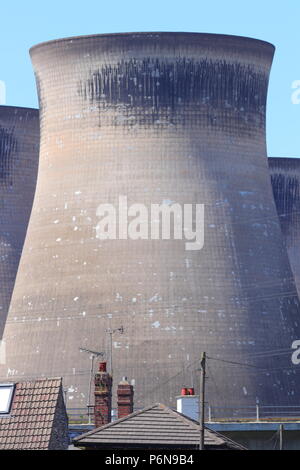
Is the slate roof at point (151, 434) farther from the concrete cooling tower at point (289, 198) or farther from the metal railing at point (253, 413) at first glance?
the concrete cooling tower at point (289, 198)

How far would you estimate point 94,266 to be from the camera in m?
42.5

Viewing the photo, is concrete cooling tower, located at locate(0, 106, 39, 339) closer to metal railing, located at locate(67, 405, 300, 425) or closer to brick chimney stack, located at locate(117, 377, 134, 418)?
metal railing, located at locate(67, 405, 300, 425)

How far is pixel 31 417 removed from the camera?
89.6ft

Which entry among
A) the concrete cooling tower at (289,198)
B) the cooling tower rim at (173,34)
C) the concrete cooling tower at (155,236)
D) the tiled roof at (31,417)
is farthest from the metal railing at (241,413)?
the concrete cooling tower at (289,198)

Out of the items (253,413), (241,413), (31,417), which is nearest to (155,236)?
(241,413)

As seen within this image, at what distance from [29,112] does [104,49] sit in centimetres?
741

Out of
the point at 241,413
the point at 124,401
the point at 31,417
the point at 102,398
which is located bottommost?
the point at 31,417

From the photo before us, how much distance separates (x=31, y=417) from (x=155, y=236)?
15547 millimetres

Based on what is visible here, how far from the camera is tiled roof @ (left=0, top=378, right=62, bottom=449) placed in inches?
1061

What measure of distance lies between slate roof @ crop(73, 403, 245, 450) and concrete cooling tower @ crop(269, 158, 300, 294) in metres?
28.6

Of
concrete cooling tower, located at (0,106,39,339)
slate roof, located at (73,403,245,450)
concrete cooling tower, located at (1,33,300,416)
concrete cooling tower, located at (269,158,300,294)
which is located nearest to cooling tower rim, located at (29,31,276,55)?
concrete cooling tower, located at (1,33,300,416)

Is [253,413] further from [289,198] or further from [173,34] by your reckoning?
[289,198]
